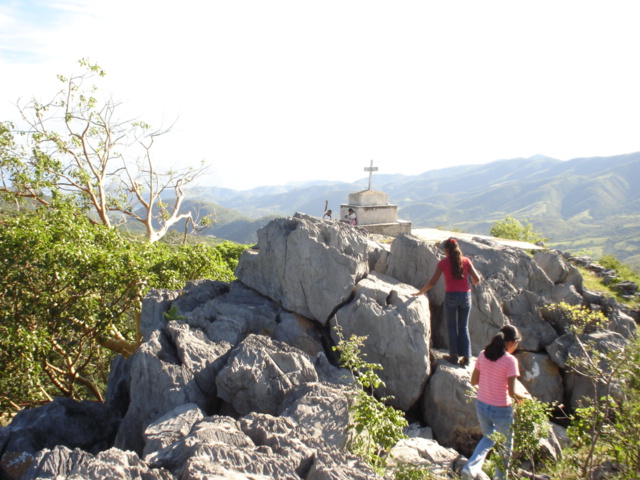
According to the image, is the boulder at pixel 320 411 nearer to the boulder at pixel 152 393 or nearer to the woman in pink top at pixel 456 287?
the boulder at pixel 152 393

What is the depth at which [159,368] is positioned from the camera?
6.49 m

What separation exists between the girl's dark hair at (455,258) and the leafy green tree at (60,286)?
774 centimetres

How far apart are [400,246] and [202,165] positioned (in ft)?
55.6

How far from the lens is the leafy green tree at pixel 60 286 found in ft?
31.7

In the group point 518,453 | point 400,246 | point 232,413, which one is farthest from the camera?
point 400,246

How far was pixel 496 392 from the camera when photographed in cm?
532

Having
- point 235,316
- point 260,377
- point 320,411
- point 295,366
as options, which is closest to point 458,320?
point 295,366

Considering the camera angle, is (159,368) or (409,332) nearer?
(159,368)

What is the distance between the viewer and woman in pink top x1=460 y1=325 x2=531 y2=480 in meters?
5.29

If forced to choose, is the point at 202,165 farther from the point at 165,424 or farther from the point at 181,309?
the point at 165,424

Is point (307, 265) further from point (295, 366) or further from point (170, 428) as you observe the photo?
point (170, 428)

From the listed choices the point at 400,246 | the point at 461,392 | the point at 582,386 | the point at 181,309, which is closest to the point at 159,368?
the point at 181,309

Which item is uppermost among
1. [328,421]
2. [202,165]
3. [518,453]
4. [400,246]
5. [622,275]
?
[202,165]

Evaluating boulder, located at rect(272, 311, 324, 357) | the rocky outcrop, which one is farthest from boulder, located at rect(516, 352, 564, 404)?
boulder, located at rect(272, 311, 324, 357)
